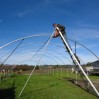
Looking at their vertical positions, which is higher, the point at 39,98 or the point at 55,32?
the point at 55,32

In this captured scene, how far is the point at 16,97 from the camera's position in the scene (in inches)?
510

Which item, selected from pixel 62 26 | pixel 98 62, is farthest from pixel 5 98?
pixel 98 62

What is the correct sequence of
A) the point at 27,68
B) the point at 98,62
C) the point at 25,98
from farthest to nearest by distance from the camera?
the point at 27,68 < the point at 98,62 < the point at 25,98

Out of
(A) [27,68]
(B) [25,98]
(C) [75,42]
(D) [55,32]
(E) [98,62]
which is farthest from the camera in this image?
(A) [27,68]

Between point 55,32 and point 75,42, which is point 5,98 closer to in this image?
point 55,32

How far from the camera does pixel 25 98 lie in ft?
41.4

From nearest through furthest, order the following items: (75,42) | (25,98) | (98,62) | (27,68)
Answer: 1. (25,98)
2. (75,42)
3. (98,62)
4. (27,68)

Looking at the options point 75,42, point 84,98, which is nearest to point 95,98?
point 84,98

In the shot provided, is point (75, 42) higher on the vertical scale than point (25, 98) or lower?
higher

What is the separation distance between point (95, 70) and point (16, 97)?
23.3 m

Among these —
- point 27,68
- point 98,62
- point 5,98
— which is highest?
point 27,68

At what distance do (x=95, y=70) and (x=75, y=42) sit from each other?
65.9ft

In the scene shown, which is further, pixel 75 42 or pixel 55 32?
pixel 75 42

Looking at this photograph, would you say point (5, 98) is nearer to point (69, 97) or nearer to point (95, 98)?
point (69, 97)
